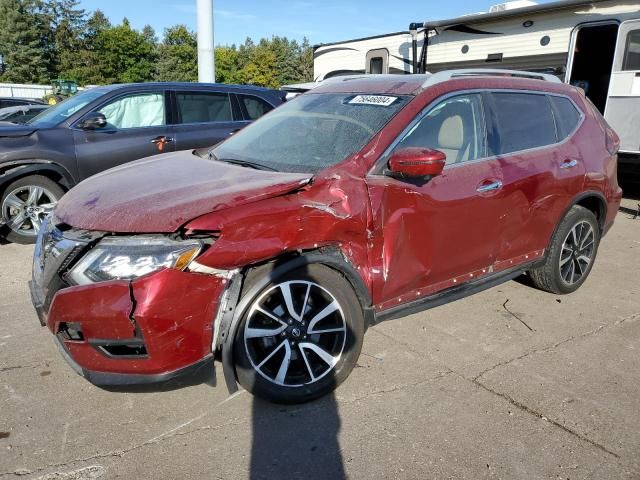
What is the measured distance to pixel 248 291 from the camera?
2598mm

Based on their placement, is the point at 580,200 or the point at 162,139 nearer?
the point at 580,200

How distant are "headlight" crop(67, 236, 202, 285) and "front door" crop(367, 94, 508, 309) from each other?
111 cm

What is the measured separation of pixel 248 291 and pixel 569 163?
9.52 ft

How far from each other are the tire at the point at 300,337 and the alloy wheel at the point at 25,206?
3845mm

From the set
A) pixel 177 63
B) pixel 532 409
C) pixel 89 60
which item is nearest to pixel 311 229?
pixel 532 409

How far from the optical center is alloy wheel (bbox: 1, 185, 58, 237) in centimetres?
558

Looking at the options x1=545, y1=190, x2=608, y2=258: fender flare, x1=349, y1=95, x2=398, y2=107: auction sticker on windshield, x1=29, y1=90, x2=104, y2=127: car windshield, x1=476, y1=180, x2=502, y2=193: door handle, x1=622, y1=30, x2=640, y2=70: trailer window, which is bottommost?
x1=545, y1=190, x2=608, y2=258: fender flare

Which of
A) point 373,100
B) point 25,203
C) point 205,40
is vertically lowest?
point 25,203

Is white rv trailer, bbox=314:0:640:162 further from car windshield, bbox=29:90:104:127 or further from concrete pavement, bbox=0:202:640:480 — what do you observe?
car windshield, bbox=29:90:104:127

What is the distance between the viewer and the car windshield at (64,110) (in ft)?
19.9

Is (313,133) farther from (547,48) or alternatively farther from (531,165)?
(547,48)

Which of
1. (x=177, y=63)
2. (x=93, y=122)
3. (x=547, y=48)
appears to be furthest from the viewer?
(x=177, y=63)

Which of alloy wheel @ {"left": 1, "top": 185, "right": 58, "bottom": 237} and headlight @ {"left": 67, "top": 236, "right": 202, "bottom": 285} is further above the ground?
A: headlight @ {"left": 67, "top": 236, "right": 202, "bottom": 285}

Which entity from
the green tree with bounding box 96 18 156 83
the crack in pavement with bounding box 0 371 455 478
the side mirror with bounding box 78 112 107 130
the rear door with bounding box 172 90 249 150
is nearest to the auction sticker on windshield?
the crack in pavement with bounding box 0 371 455 478
